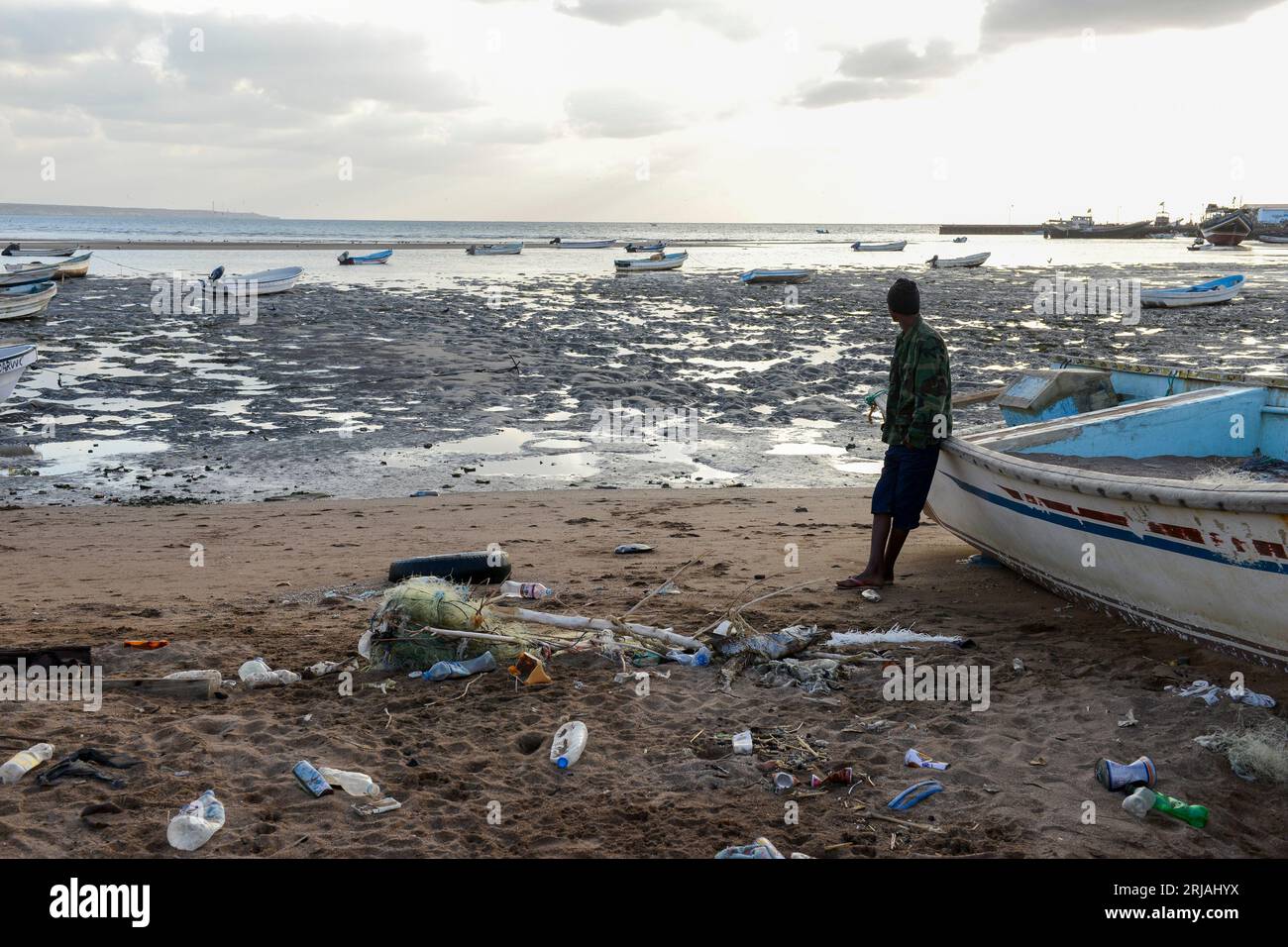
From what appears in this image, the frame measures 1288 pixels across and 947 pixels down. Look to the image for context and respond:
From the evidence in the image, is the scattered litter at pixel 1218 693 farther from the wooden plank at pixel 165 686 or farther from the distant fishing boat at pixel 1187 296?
the distant fishing boat at pixel 1187 296

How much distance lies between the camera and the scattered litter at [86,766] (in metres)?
4.26

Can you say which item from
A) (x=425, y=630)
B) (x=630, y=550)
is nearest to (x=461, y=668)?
(x=425, y=630)

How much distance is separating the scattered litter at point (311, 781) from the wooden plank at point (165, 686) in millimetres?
1119

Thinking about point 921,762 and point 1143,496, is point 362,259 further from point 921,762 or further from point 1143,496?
point 921,762

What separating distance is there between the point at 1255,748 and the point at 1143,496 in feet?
4.64

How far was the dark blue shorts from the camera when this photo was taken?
6770 millimetres

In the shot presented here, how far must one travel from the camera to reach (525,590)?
Answer: 698cm

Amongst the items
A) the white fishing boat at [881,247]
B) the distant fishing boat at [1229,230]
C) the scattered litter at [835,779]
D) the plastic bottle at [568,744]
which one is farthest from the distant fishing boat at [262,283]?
the distant fishing boat at [1229,230]

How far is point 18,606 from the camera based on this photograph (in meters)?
6.97

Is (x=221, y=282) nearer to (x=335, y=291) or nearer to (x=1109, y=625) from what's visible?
(x=335, y=291)

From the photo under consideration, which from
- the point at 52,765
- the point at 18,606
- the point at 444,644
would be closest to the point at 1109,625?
the point at 444,644

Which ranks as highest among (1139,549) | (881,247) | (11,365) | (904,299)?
(881,247)

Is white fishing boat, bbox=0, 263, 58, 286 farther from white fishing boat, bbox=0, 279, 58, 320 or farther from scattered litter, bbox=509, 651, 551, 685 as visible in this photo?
scattered litter, bbox=509, 651, 551, 685

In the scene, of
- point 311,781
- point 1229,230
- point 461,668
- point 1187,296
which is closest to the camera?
point 311,781
